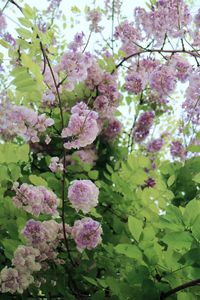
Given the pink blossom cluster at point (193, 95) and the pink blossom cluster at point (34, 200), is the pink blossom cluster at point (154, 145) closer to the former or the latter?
the pink blossom cluster at point (193, 95)

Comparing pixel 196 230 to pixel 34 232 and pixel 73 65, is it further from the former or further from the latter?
pixel 73 65

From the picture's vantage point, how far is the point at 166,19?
6.30ft

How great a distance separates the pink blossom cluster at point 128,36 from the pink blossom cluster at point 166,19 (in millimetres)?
74

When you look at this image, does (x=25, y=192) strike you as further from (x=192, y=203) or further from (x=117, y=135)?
(x=117, y=135)

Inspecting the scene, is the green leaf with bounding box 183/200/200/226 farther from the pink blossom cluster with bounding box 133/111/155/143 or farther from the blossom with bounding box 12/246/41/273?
the pink blossom cluster with bounding box 133/111/155/143

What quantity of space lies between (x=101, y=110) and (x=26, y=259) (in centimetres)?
82

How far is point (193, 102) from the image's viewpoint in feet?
6.10

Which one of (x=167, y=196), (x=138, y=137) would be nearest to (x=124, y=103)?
(x=138, y=137)

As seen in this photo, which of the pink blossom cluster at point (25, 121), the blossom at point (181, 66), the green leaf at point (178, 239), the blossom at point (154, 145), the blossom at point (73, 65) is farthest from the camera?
the blossom at point (154, 145)

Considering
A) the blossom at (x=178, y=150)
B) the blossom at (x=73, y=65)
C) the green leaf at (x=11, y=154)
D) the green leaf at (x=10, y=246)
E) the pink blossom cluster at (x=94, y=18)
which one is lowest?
the green leaf at (x=10, y=246)

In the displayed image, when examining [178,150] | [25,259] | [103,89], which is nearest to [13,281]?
[25,259]

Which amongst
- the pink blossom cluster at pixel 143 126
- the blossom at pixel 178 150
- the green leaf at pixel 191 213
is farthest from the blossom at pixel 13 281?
the blossom at pixel 178 150

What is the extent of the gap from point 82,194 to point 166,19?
0.96 metres

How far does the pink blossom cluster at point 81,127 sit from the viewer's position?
1.26 meters
